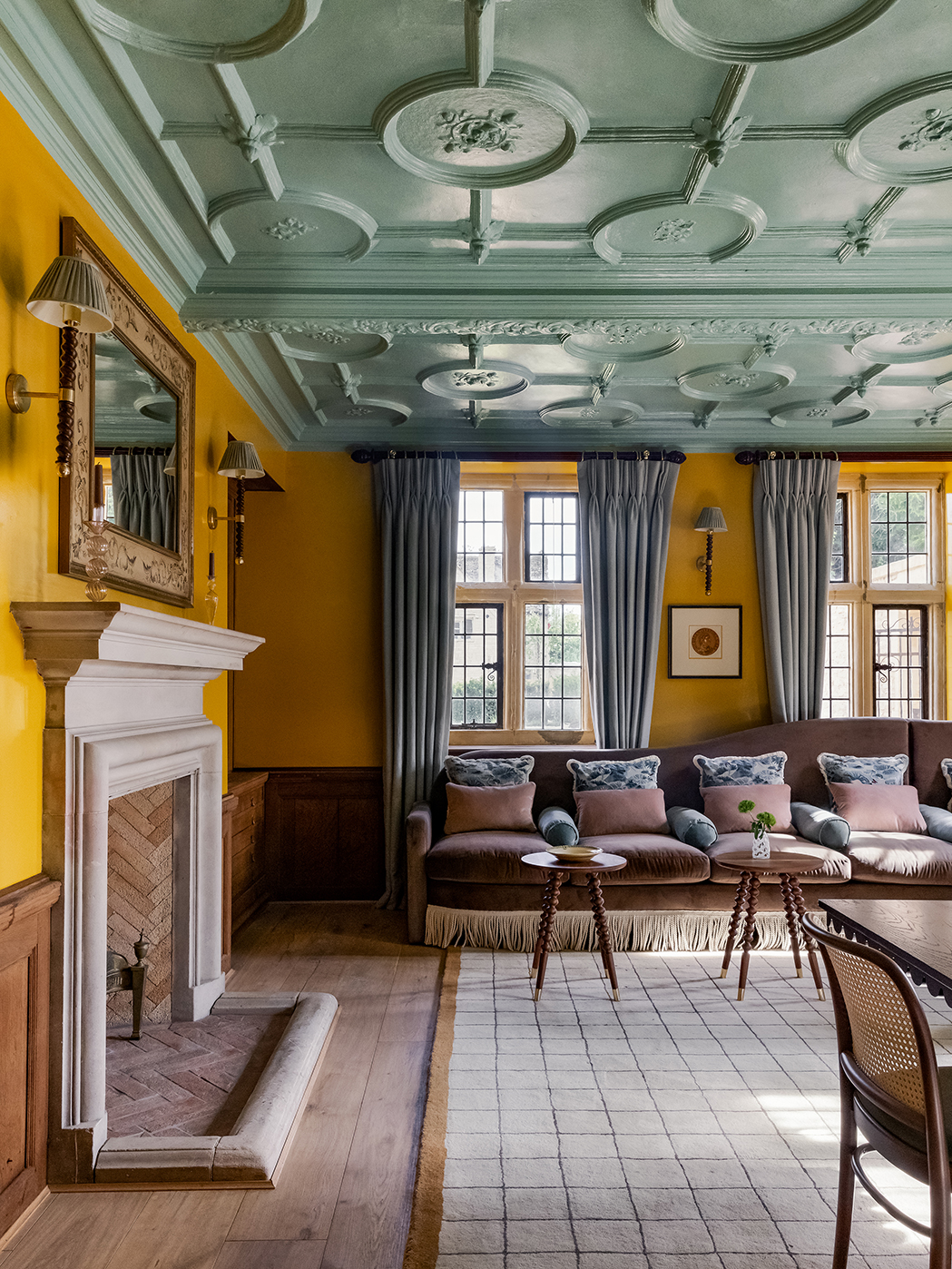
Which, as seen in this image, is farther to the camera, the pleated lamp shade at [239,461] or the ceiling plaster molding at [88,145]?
the pleated lamp shade at [239,461]

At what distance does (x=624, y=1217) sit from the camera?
8.56 feet

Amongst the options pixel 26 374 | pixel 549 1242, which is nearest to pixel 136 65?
pixel 26 374

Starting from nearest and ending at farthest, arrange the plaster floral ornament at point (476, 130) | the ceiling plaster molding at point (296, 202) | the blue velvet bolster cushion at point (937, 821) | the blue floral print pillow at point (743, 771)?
the plaster floral ornament at point (476, 130) < the ceiling plaster molding at point (296, 202) < the blue velvet bolster cushion at point (937, 821) < the blue floral print pillow at point (743, 771)

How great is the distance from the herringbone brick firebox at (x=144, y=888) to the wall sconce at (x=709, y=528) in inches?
152

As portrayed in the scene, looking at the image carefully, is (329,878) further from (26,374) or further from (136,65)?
(136,65)

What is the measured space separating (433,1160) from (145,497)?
2.48 m

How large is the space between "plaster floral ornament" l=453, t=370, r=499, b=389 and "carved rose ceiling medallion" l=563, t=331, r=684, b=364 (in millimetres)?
545

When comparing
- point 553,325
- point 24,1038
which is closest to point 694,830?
point 553,325

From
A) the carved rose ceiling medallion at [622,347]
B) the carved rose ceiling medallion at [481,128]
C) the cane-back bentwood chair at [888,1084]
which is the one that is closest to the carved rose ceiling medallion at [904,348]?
the carved rose ceiling medallion at [622,347]

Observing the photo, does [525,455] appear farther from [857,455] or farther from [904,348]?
[904,348]

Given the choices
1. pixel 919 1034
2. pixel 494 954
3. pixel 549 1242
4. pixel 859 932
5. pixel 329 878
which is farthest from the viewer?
pixel 329 878

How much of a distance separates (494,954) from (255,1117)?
2198mm

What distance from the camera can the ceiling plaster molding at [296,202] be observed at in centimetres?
328

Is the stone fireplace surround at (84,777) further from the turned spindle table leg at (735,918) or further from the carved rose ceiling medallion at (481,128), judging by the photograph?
the turned spindle table leg at (735,918)
